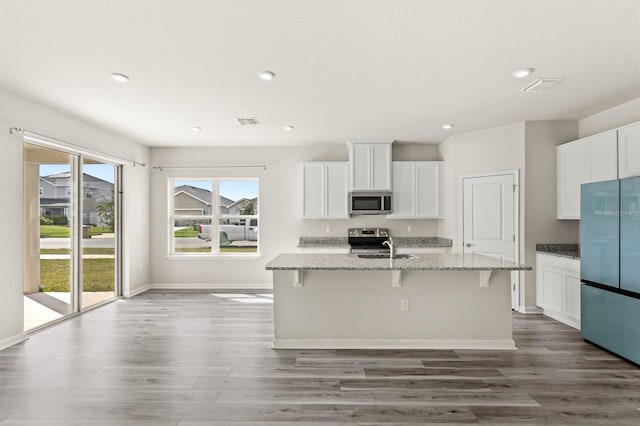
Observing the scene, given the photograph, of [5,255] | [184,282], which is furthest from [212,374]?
[184,282]

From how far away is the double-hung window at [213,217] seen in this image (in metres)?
6.59

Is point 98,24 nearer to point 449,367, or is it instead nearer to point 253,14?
point 253,14

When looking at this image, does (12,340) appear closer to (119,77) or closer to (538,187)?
(119,77)

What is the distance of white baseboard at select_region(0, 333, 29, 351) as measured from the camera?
351cm

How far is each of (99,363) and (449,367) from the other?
3080 mm

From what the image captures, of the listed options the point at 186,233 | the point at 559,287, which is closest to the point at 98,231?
the point at 186,233

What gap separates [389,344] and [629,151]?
3061mm

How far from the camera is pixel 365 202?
5.94 metres

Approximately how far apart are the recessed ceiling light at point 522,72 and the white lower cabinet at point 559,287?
2284mm

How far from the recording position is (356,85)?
11.2 ft

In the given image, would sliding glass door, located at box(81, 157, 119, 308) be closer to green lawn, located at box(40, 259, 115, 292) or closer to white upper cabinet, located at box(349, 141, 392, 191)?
green lawn, located at box(40, 259, 115, 292)

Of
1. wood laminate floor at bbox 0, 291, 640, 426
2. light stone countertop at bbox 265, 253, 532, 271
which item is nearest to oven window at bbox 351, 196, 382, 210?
light stone countertop at bbox 265, 253, 532, 271

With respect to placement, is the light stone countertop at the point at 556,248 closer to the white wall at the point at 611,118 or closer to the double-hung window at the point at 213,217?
the white wall at the point at 611,118

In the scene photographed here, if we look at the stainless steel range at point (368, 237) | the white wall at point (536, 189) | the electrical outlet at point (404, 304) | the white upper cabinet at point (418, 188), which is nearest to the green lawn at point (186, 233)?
the stainless steel range at point (368, 237)
